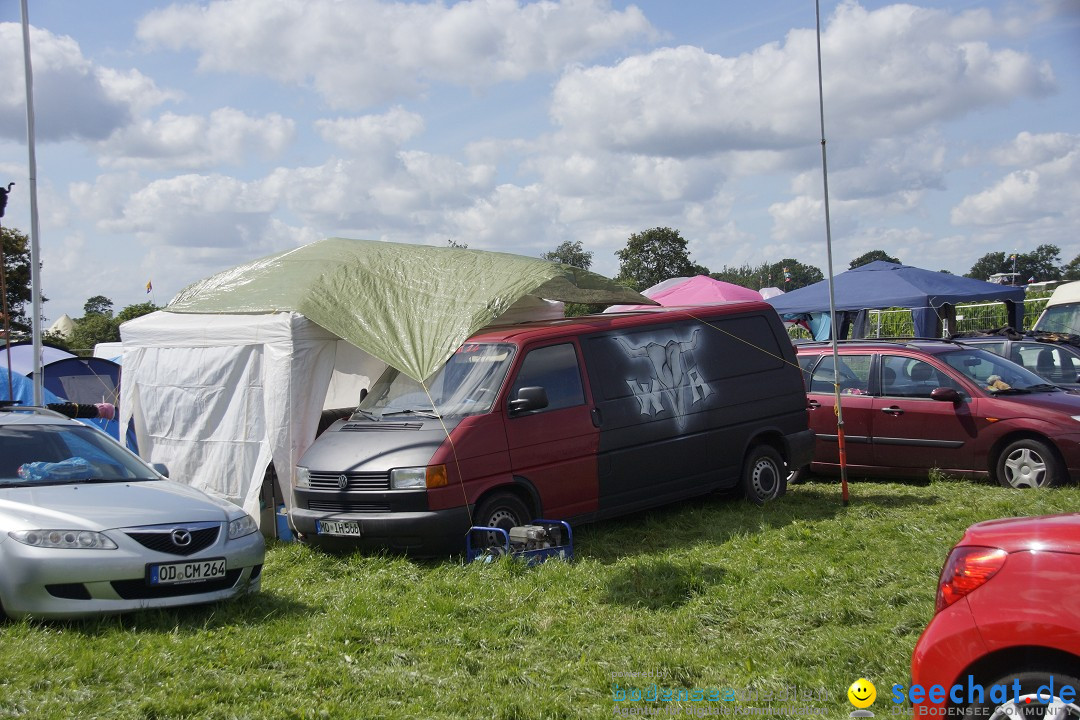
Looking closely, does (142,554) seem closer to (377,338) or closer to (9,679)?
(9,679)

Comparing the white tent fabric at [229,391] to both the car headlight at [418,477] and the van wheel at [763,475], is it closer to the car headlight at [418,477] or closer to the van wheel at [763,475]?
the car headlight at [418,477]

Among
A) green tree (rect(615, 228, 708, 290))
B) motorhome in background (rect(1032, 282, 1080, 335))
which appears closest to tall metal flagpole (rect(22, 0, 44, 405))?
motorhome in background (rect(1032, 282, 1080, 335))

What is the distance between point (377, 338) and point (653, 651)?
4468 mm

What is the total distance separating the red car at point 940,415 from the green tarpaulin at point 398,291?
8.85ft

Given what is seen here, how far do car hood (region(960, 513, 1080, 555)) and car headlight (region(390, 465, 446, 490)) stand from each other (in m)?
4.74

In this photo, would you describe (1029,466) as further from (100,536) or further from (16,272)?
(16,272)

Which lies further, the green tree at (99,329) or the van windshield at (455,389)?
the green tree at (99,329)

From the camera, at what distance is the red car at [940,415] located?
10.3 metres

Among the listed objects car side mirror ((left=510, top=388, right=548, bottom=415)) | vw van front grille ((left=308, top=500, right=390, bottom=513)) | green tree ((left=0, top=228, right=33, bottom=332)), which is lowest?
vw van front grille ((left=308, top=500, right=390, bottom=513))

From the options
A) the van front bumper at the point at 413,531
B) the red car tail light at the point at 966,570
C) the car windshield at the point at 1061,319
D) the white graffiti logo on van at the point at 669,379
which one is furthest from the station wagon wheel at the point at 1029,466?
the car windshield at the point at 1061,319

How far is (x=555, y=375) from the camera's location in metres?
8.88

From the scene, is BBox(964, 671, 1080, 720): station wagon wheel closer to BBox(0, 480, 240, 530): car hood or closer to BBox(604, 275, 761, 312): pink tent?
BBox(0, 480, 240, 530): car hood

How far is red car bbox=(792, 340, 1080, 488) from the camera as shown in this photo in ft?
33.9

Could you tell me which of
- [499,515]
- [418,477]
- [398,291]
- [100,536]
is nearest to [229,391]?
[398,291]
